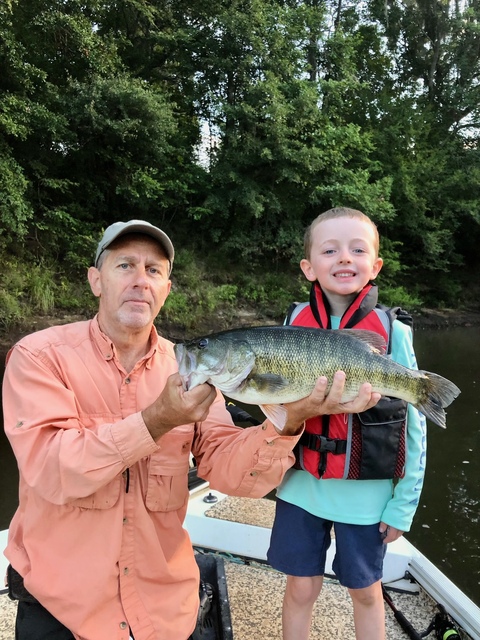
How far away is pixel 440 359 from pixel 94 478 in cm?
1309

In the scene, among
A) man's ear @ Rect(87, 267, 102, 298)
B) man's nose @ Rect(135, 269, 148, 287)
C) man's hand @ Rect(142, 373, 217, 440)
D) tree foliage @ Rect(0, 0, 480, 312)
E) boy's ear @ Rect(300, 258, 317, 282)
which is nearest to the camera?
man's hand @ Rect(142, 373, 217, 440)

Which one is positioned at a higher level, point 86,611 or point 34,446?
point 34,446

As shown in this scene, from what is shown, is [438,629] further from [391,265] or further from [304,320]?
[391,265]

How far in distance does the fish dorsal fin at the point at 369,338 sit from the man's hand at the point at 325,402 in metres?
0.18

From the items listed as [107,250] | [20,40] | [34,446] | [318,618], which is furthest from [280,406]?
[20,40]

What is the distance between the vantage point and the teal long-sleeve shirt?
83.7 inches

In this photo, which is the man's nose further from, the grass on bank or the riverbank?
the grass on bank

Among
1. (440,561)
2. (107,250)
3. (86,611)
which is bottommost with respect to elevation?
(440,561)

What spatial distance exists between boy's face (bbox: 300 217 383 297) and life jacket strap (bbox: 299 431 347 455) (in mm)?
728

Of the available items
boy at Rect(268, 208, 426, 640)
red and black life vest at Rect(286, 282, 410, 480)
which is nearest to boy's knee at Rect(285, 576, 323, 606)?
boy at Rect(268, 208, 426, 640)

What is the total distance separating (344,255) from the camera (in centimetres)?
224

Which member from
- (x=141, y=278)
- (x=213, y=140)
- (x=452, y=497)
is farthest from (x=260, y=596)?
(x=213, y=140)

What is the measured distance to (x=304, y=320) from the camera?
246 cm

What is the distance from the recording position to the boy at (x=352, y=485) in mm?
2127
